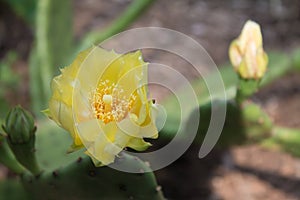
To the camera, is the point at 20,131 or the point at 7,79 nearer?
the point at 20,131

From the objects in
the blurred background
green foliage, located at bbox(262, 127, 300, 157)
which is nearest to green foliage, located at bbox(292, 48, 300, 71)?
the blurred background

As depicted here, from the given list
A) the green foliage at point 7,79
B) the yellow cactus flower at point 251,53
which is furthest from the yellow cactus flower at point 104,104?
the green foliage at point 7,79

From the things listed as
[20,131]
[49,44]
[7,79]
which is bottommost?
[20,131]

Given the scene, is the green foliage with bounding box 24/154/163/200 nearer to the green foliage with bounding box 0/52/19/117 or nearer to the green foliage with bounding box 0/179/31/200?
the green foliage with bounding box 0/179/31/200

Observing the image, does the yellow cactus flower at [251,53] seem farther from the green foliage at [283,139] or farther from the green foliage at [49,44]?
the green foliage at [49,44]

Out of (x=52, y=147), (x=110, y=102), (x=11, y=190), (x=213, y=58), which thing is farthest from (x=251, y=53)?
(x=213, y=58)

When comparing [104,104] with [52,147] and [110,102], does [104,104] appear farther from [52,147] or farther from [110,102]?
[52,147]

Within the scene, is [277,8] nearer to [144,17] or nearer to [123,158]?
[144,17]
